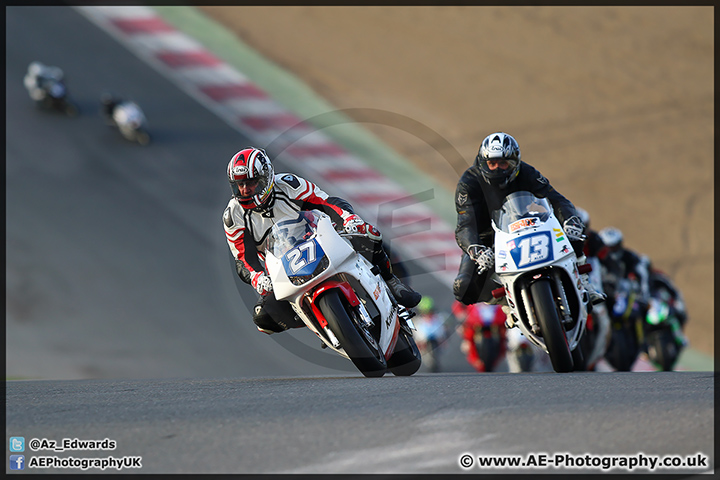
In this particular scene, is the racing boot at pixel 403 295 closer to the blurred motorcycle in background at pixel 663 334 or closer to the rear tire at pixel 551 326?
the rear tire at pixel 551 326

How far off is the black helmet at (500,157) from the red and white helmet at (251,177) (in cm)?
175

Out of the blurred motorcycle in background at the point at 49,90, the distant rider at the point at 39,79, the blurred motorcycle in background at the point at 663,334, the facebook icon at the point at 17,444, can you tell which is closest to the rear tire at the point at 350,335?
the facebook icon at the point at 17,444

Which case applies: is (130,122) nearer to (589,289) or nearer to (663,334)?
(663,334)

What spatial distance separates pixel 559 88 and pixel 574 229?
46.7ft

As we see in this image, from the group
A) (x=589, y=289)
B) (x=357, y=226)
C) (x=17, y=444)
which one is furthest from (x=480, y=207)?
(x=17, y=444)

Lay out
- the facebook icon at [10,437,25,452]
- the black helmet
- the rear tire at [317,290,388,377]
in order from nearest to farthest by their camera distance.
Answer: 1. the facebook icon at [10,437,25,452]
2. the rear tire at [317,290,388,377]
3. the black helmet

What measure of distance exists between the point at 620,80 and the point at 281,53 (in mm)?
7881

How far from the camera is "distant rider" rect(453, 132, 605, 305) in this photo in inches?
289

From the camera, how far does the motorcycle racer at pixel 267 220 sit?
693 cm

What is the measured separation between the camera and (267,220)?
715cm

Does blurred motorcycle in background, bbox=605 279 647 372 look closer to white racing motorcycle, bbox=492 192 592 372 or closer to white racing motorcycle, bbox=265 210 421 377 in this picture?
white racing motorcycle, bbox=492 192 592 372

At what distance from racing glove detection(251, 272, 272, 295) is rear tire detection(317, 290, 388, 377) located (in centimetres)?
53

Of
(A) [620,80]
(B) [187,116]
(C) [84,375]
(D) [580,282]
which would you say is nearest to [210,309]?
(C) [84,375]

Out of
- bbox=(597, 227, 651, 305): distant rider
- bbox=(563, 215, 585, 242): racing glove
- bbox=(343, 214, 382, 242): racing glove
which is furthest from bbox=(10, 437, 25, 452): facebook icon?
bbox=(597, 227, 651, 305): distant rider
